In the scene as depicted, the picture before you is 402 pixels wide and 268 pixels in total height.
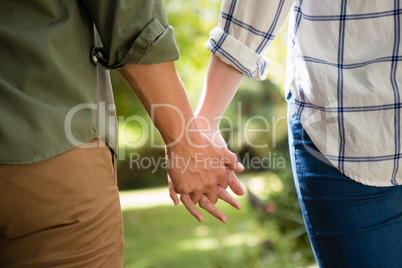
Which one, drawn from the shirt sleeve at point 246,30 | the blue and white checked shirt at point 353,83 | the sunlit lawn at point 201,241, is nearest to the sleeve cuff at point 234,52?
the shirt sleeve at point 246,30

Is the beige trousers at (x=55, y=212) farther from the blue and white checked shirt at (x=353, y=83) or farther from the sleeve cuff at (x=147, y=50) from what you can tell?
the blue and white checked shirt at (x=353, y=83)

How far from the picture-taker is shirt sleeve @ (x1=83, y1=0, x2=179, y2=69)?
48.3 inches

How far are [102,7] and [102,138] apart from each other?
1.00ft

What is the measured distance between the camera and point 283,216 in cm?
469

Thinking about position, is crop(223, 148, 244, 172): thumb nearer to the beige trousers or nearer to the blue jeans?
the blue jeans

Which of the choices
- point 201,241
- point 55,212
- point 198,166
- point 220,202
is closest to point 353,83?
point 198,166

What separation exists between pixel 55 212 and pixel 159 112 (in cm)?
46

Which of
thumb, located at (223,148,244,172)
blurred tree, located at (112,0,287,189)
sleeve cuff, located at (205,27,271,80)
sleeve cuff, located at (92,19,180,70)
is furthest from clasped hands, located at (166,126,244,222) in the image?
blurred tree, located at (112,0,287,189)

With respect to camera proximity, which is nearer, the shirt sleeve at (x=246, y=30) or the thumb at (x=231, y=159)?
the shirt sleeve at (x=246, y=30)

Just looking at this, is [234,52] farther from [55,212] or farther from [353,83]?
[55,212]

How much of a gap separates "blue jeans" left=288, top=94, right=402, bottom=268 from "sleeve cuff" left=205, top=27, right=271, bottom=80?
27 centimetres

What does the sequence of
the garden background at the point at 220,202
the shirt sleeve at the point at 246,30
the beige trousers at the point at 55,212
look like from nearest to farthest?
the beige trousers at the point at 55,212 < the shirt sleeve at the point at 246,30 < the garden background at the point at 220,202

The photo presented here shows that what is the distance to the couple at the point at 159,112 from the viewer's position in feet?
3.69

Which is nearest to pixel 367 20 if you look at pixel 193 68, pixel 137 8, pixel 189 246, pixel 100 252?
pixel 137 8
